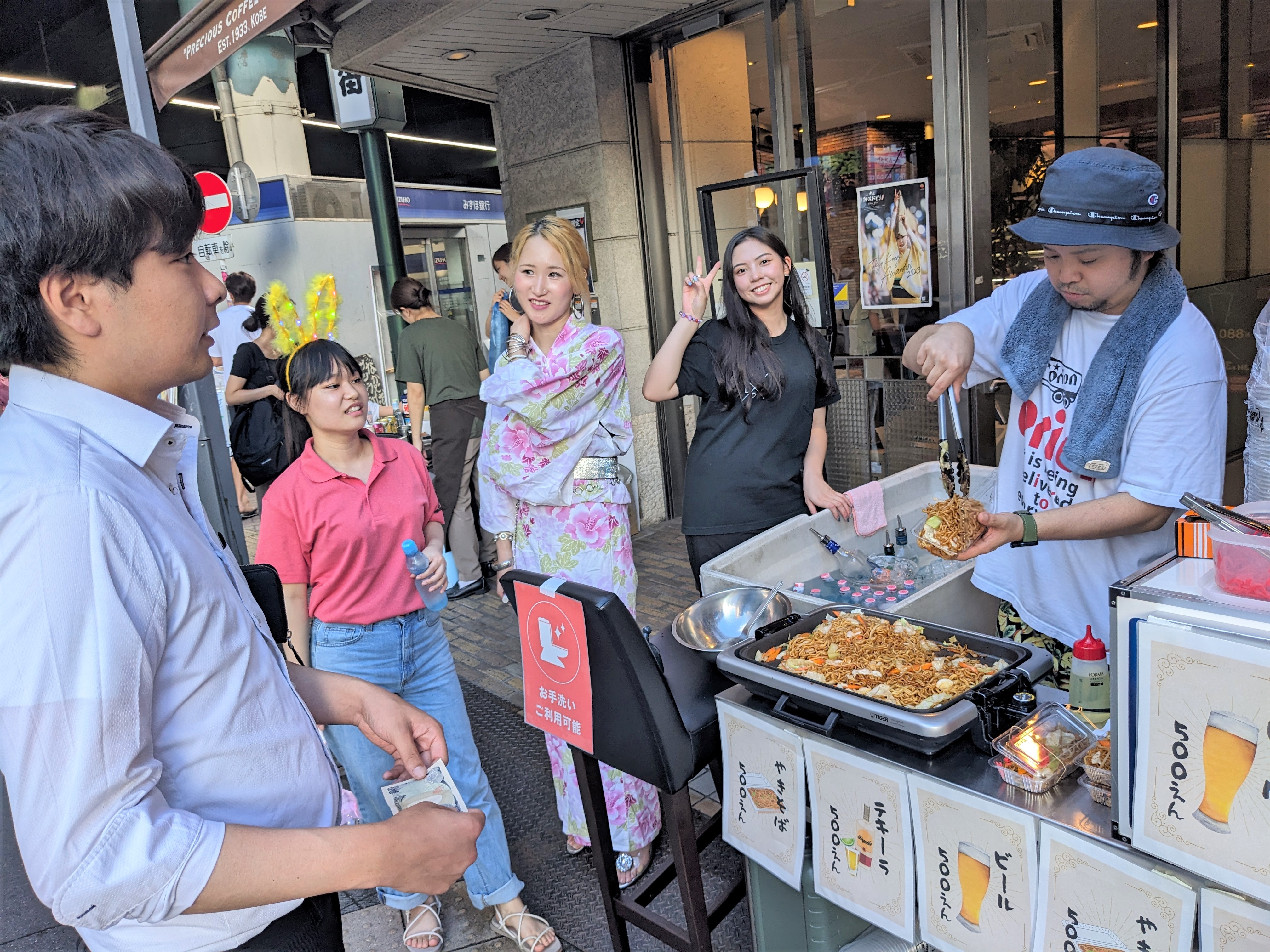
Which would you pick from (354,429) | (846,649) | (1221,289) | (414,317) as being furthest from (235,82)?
(846,649)

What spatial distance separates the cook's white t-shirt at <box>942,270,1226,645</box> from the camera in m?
1.97

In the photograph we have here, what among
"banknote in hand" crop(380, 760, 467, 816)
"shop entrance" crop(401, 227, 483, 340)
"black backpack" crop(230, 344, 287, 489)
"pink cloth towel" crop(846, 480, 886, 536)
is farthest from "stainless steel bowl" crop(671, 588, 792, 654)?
"shop entrance" crop(401, 227, 483, 340)

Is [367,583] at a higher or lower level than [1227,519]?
lower

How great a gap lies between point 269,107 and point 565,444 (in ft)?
32.3

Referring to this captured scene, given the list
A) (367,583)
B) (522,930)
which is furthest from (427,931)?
(367,583)

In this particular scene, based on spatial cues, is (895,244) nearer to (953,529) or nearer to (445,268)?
(953,529)

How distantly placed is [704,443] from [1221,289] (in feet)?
14.3

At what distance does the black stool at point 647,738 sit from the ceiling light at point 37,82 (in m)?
11.5

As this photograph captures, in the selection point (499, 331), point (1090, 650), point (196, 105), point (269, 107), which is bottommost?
point (1090, 650)

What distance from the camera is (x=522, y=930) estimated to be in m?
2.73

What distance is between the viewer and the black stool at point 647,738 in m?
2.00

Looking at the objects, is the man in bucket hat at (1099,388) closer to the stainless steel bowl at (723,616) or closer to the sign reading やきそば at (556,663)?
the stainless steel bowl at (723,616)

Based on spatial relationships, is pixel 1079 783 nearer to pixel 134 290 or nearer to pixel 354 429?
pixel 134 290

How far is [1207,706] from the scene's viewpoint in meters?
1.20
